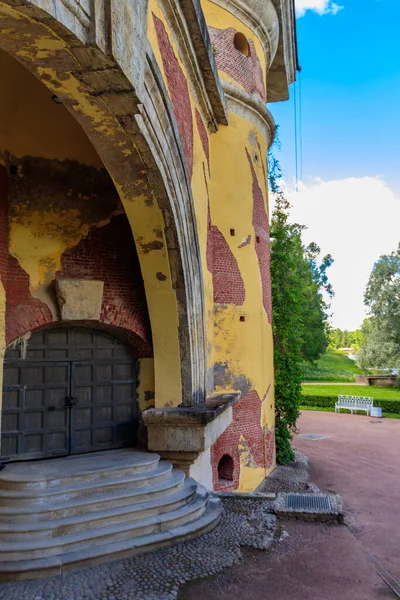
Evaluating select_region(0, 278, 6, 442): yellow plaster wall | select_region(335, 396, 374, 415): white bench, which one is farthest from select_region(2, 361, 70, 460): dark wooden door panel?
select_region(335, 396, 374, 415): white bench

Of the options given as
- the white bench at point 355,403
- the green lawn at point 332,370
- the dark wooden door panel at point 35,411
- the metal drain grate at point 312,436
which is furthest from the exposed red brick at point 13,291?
the green lawn at point 332,370

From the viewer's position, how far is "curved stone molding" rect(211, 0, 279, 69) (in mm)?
10438

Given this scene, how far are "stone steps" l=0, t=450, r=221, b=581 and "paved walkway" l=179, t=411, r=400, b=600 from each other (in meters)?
0.87

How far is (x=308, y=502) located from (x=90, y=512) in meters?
3.61

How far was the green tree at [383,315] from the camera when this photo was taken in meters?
29.6

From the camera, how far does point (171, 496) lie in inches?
231

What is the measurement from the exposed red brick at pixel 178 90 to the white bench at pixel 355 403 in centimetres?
1893

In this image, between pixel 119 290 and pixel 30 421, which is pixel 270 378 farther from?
pixel 30 421

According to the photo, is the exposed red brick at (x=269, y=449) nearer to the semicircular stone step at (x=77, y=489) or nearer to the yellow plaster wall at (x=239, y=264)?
the yellow plaster wall at (x=239, y=264)

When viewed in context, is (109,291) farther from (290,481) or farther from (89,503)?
(290,481)

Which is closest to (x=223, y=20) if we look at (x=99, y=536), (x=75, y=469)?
(x=75, y=469)

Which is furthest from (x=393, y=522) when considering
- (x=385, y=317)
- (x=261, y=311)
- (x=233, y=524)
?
(x=385, y=317)

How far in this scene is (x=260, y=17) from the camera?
36.4 ft

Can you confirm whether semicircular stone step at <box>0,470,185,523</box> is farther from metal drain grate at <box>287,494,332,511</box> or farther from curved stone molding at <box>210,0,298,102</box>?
curved stone molding at <box>210,0,298,102</box>
